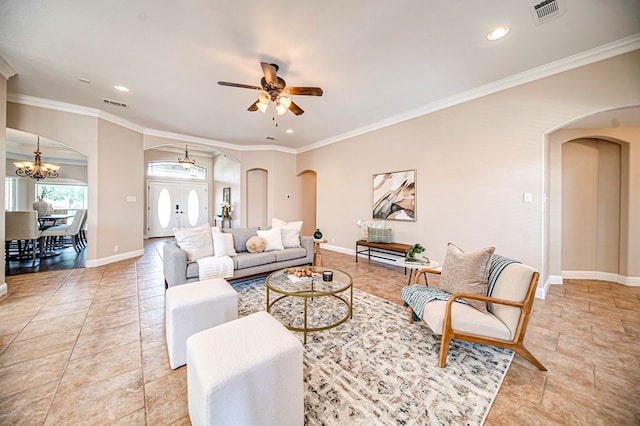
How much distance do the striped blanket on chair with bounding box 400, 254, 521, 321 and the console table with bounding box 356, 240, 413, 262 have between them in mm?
1794

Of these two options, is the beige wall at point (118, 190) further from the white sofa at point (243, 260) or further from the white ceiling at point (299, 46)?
the white sofa at point (243, 260)

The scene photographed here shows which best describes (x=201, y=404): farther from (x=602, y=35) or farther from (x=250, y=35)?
(x=602, y=35)

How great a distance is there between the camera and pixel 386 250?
480cm

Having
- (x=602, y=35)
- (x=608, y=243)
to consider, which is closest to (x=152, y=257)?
(x=602, y=35)

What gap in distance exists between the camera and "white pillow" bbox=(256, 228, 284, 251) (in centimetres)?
383

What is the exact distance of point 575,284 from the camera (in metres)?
3.62

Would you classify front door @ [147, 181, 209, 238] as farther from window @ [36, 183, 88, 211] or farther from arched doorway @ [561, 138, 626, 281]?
arched doorway @ [561, 138, 626, 281]

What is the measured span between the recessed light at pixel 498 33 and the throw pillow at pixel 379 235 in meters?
3.16

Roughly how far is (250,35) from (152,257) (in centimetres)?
521

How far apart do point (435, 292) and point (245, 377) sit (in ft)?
6.23

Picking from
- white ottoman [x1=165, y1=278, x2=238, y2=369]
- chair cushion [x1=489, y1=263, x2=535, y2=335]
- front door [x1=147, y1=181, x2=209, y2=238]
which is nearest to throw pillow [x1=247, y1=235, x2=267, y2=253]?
white ottoman [x1=165, y1=278, x2=238, y2=369]

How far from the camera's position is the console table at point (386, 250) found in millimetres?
4199

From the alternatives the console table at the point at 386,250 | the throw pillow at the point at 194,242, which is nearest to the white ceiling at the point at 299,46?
the throw pillow at the point at 194,242

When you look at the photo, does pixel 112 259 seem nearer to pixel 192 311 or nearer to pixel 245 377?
pixel 192 311
